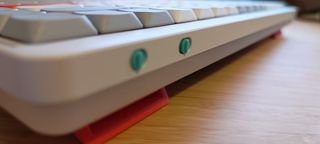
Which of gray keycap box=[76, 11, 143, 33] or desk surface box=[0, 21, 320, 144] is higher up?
gray keycap box=[76, 11, 143, 33]

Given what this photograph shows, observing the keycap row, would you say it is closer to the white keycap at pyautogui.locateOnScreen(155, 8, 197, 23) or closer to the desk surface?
the white keycap at pyautogui.locateOnScreen(155, 8, 197, 23)

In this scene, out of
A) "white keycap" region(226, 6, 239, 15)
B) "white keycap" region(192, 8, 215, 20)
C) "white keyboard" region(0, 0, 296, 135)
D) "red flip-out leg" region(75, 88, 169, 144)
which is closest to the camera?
"white keyboard" region(0, 0, 296, 135)

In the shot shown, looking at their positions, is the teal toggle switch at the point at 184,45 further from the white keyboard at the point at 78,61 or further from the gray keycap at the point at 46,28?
the gray keycap at the point at 46,28

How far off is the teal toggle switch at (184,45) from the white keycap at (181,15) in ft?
0.18

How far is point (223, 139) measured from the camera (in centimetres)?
38

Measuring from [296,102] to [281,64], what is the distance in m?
0.34

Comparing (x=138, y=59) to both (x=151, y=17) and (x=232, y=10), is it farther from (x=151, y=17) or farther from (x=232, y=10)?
(x=232, y=10)

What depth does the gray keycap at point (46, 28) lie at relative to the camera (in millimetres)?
248

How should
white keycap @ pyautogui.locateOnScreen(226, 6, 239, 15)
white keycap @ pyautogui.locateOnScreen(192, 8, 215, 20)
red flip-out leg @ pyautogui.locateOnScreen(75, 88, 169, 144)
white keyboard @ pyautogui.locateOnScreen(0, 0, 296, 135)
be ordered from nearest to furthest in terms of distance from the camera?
white keyboard @ pyautogui.locateOnScreen(0, 0, 296, 135)
red flip-out leg @ pyautogui.locateOnScreen(75, 88, 169, 144)
white keycap @ pyautogui.locateOnScreen(192, 8, 215, 20)
white keycap @ pyautogui.locateOnScreen(226, 6, 239, 15)

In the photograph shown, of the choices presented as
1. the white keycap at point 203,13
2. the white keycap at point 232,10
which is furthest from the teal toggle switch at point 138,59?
the white keycap at point 232,10

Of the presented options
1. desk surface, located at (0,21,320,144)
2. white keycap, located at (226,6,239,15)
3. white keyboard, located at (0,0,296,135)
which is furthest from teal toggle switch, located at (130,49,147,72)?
white keycap, located at (226,6,239,15)

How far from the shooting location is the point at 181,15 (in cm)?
44

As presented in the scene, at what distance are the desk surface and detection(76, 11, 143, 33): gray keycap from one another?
14 cm

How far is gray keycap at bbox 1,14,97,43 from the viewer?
248mm
